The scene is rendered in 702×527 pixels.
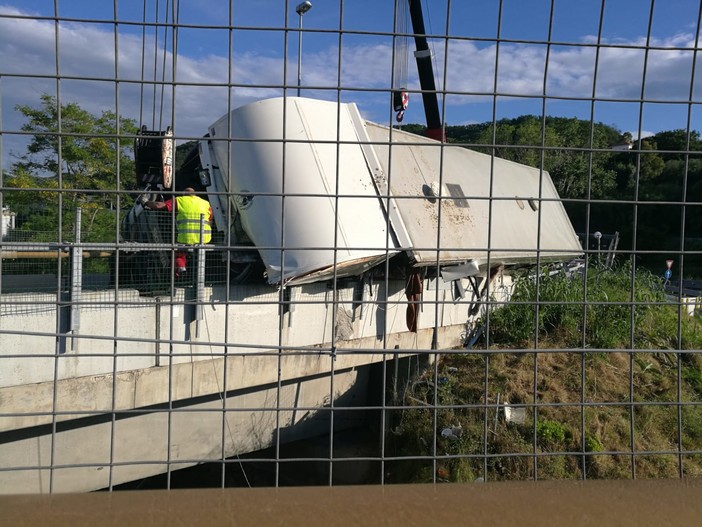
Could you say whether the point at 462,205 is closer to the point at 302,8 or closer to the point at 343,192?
the point at 343,192

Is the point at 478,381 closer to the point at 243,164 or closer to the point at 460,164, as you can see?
the point at 460,164

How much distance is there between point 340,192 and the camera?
5441 mm

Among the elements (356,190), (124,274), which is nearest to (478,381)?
(356,190)

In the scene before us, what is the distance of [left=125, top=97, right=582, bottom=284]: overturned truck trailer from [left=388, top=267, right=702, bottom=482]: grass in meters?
1.02

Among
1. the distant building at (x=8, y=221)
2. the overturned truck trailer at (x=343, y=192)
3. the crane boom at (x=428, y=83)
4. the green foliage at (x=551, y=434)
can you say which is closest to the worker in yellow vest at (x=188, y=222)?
the overturned truck trailer at (x=343, y=192)

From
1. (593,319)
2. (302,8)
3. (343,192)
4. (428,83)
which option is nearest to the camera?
(302,8)

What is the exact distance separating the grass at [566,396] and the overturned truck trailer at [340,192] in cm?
102

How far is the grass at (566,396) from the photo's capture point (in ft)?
16.1

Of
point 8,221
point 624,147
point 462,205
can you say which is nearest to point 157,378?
point 8,221

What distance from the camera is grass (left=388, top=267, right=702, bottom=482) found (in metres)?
4.90

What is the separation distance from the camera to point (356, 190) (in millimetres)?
5754

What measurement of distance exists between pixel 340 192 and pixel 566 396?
10.7 feet

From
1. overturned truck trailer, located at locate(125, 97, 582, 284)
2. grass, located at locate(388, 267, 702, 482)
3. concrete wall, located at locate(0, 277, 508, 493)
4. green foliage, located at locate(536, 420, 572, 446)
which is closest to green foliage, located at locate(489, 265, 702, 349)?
grass, located at locate(388, 267, 702, 482)

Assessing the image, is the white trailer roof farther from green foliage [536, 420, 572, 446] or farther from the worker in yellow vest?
the worker in yellow vest
